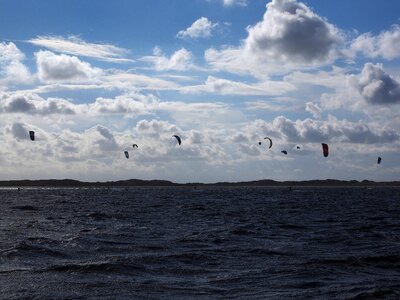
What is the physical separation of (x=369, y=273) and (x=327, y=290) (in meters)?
3.39

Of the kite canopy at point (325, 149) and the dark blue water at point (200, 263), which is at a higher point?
the kite canopy at point (325, 149)

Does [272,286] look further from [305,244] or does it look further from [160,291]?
[305,244]

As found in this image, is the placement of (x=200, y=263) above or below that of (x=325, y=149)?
below

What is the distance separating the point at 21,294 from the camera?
44.1 ft

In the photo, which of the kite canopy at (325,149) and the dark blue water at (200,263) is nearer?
the dark blue water at (200,263)

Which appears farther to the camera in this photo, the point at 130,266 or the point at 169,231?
the point at 169,231

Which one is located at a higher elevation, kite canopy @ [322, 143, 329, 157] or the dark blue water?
kite canopy @ [322, 143, 329, 157]

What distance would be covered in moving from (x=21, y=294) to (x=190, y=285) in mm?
4406

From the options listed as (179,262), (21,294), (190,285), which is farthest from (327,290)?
(21,294)

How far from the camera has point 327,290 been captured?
14.2 metres

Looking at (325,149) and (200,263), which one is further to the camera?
(325,149)

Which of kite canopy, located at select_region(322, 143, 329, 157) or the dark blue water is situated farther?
kite canopy, located at select_region(322, 143, 329, 157)

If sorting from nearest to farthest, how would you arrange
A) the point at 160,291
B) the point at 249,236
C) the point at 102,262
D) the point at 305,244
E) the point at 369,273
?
the point at 160,291 → the point at 369,273 → the point at 102,262 → the point at 305,244 → the point at 249,236

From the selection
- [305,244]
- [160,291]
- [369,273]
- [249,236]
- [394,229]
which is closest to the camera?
[160,291]
